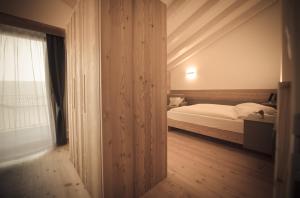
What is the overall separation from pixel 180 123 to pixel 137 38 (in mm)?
2231

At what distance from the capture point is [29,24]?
195 cm

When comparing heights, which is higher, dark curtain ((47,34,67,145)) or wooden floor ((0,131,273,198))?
dark curtain ((47,34,67,145))

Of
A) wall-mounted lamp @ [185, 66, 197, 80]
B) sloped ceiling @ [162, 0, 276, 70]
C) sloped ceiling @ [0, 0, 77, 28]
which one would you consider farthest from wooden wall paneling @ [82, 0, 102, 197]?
wall-mounted lamp @ [185, 66, 197, 80]

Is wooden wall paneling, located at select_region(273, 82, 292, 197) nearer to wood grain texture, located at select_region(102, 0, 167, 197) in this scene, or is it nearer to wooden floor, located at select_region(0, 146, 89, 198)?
wood grain texture, located at select_region(102, 0, 167, 197)

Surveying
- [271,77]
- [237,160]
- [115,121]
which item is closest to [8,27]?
[115,121]

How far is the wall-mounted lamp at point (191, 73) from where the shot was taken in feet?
13.2

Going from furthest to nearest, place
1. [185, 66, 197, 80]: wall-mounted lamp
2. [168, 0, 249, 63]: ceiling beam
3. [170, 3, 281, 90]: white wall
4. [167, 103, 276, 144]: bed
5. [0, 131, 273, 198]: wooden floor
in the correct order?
[185, 66, 197, 80]: wall-mounted lamp → [170, 3, 281, 90]: white wall → [168, 0, 249, 63]: ceiling beam → [167, 103, 276, 144]: bed → [0, 131, 273, 198]: wooden floor

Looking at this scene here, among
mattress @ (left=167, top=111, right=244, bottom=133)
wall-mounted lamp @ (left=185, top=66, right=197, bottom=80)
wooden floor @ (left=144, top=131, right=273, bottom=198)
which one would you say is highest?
wall-mounted lamp @ (left=185, top=66, right=197, bottom=80)

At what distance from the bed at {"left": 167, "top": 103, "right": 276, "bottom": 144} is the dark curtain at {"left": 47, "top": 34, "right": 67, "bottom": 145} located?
2404 millimetres

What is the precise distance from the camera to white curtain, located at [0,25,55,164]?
195 cm

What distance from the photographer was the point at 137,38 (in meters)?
1.20

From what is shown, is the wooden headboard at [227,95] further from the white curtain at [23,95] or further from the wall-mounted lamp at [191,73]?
the white curtain at [23,95]

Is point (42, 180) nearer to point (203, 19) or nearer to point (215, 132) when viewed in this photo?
point (215, 132)

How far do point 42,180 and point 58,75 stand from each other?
1675mm
